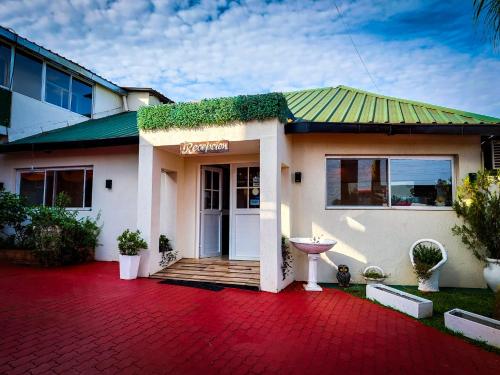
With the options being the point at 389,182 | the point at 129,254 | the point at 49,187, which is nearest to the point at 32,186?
the point at 49,187

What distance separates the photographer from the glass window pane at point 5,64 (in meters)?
9.57

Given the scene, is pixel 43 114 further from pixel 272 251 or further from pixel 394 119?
pixel 394 119

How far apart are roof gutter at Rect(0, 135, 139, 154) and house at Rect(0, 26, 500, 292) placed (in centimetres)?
3

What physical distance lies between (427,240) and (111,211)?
24.7ft

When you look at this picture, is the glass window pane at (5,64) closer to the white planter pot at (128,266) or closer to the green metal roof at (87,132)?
the green metal roof at (87,132)

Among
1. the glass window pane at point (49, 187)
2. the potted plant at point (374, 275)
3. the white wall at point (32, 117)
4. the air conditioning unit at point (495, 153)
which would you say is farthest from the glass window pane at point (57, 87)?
the air conditioning unit at point (495, 153)

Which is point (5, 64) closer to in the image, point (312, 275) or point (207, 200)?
point (207, 200)

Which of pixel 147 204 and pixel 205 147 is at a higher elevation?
pixel 205 147

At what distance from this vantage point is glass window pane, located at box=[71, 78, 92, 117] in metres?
11.6

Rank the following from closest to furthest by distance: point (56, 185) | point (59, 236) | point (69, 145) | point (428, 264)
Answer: point (428, 264) < point (59, 236) < point (69, 145) < point (56, 185)

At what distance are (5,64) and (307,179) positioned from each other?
32.7 ft

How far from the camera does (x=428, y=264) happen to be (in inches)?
231

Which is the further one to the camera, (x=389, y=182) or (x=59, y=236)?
(x=59, y=236)

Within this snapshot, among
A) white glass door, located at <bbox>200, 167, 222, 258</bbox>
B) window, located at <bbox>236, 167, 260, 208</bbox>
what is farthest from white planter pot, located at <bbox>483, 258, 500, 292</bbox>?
white glass door, located at <bbox>200, 167, 222, 258</bbox>
